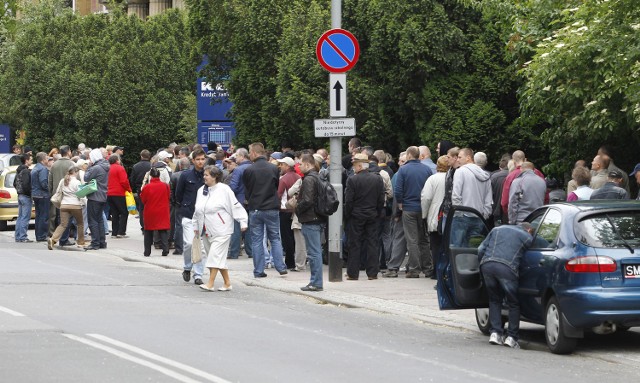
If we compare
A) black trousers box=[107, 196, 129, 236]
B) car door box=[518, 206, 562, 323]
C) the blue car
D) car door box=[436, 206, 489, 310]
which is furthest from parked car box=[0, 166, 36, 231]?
car door box=[518, 206, 562, 323]

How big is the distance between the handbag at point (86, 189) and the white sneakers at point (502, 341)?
14198 mm

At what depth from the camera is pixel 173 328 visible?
Answer: 13.6 m

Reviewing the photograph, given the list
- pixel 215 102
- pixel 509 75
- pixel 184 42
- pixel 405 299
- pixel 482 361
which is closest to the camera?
pixel 482 361

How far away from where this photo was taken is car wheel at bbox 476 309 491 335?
1378 centimetres

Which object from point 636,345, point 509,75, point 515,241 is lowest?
point 636,345

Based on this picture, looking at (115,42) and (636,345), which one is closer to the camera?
(636,345)

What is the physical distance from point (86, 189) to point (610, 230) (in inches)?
→ 599

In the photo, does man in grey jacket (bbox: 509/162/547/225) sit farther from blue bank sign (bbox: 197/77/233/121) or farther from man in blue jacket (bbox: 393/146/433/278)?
blue bank sign (bbox: 197/77/233/121)

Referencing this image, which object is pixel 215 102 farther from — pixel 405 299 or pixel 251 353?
pixel 251 353

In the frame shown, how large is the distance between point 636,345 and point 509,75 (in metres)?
12.6

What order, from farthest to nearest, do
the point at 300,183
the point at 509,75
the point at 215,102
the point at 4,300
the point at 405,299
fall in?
the point at 215,102, the point at 509,75, the point at 300,183, the point at 405,299, the point at 4,300

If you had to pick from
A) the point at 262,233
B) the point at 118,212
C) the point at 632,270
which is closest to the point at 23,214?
the point at 118,212

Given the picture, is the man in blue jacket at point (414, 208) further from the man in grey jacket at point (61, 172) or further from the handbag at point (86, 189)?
the man in grey jacket at point (61, 172)

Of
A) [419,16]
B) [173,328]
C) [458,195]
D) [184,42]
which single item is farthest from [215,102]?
[173,328]
